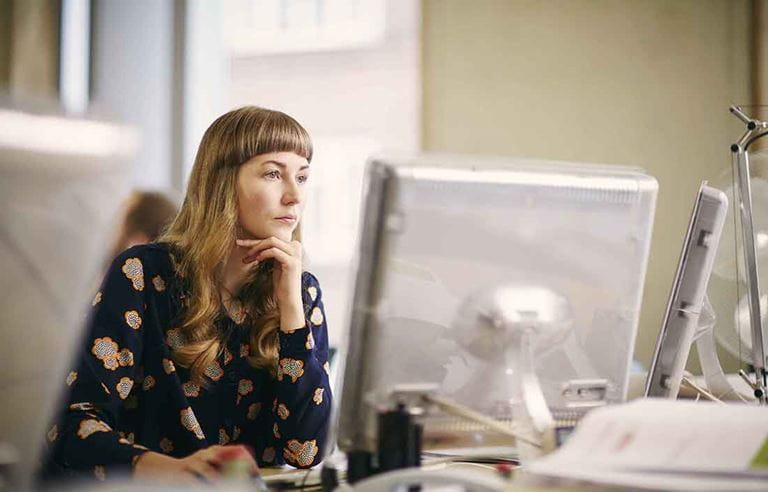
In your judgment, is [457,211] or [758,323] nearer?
[457,211]

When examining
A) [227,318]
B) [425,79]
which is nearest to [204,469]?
[227,318]

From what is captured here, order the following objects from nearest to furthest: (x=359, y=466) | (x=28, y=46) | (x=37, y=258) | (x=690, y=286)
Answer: (x=37, y=258) → (x=359, y=466) → (x=690, y=286) → (x=28, y=46)

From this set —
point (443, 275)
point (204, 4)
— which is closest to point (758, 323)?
point (443, 275)

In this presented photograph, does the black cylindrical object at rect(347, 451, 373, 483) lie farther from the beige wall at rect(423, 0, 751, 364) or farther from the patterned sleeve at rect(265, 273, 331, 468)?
the beige wall at rect(423, 0, 751, 364)

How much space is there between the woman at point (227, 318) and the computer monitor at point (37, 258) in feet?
1.86

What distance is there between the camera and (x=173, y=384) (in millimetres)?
1388

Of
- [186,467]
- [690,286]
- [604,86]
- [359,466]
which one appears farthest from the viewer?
[604,86]

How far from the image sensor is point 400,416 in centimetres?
94

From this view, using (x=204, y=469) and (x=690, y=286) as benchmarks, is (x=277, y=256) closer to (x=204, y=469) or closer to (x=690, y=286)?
(x=204, y=469)

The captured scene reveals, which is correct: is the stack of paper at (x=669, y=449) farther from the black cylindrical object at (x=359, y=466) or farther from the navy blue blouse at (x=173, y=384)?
the navy blue blouse at (x=173, y=384)

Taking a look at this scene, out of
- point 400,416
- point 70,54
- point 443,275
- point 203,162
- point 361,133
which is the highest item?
point 70,54

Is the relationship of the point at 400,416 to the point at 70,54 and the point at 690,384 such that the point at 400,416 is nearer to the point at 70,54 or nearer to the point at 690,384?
the point at 690,384

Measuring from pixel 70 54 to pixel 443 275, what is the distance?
9.79 ft

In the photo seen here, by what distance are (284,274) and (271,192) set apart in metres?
0.15
